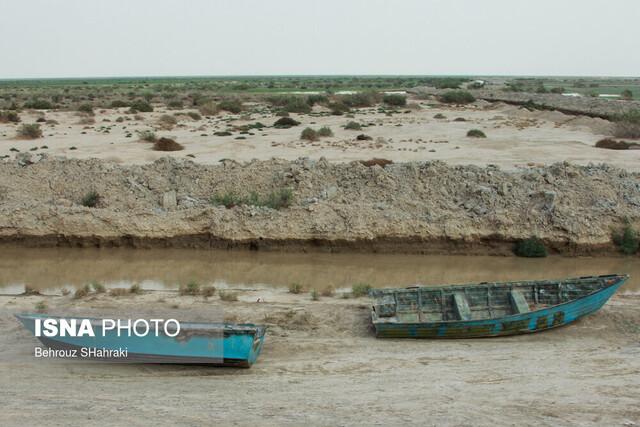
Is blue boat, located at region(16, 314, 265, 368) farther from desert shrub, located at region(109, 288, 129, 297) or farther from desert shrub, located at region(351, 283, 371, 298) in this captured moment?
desert shrub, located at region(351, 283, 371, 298)

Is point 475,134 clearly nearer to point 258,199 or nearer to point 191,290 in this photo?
point 258,199

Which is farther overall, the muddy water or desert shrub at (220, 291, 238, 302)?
the muddy water

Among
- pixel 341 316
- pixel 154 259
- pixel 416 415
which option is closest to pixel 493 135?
pixel 154 259

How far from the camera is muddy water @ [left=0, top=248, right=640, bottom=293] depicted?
16.4 m

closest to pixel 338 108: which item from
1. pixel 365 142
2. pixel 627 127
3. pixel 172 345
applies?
pixel 365 142

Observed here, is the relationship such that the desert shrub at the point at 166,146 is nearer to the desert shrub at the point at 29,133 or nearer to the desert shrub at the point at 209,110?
the desert shrub at the point at 29,133

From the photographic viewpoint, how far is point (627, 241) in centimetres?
1820

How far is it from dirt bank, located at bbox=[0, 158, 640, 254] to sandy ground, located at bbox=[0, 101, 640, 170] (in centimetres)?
620

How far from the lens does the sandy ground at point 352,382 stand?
27.7 ft

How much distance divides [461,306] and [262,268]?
6357mm

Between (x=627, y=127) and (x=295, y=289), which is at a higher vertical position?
(x=627, y=127)

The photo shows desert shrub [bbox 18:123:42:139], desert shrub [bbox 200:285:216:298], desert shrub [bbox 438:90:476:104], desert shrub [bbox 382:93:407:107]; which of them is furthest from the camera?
desert shrub [bbox 438:90:476:104]

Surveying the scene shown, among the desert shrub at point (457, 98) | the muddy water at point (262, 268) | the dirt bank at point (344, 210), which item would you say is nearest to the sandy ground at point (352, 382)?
the muddy water at point (262, 268)

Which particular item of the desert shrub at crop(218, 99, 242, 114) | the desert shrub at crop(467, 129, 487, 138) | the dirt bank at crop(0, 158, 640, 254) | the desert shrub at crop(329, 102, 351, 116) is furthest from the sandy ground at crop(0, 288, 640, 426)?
the desert shrub at crop(218, 99, 242, 114)
